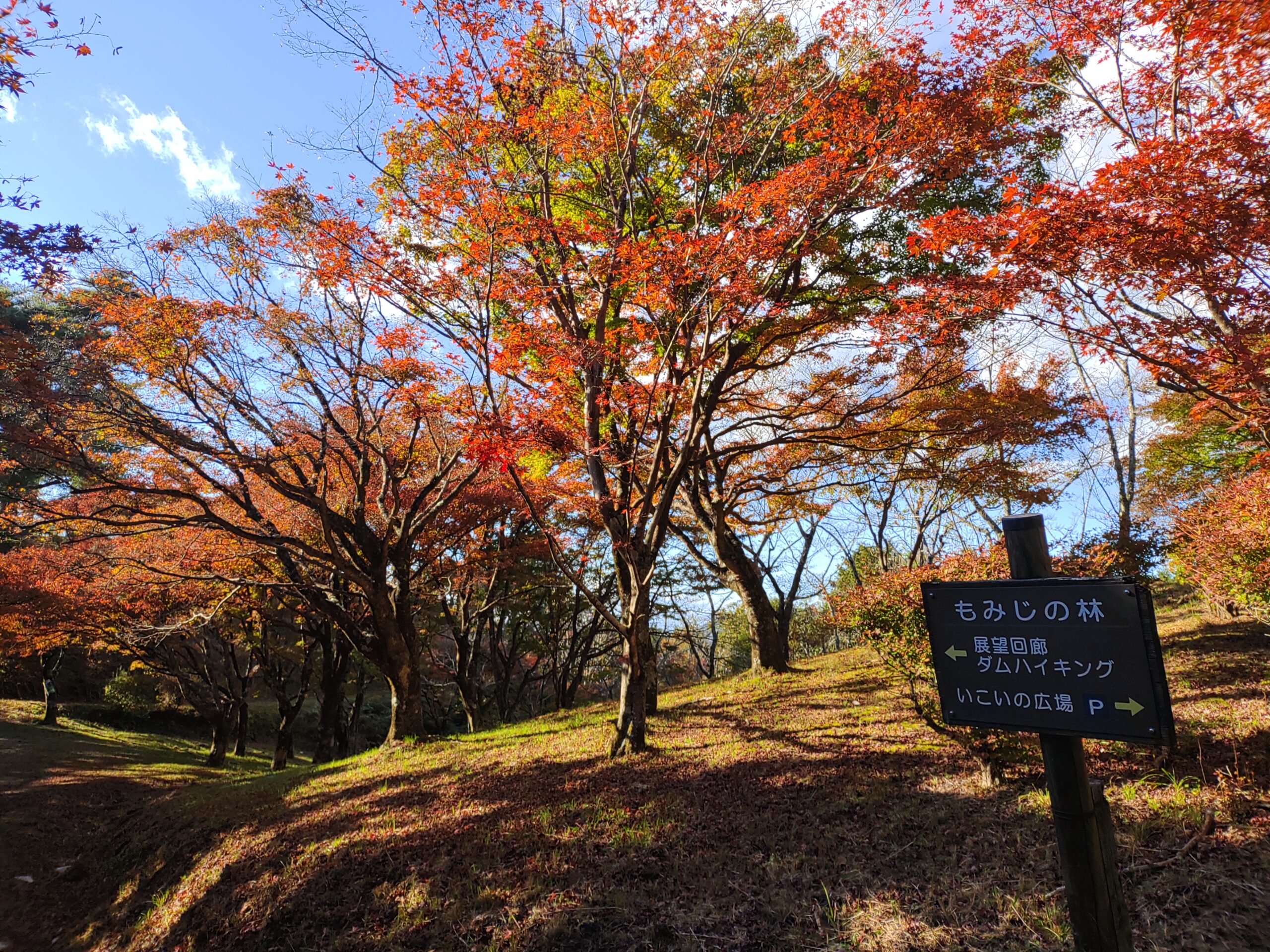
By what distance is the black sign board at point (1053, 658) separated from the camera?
231cm

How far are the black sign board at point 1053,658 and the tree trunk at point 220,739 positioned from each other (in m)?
18.7

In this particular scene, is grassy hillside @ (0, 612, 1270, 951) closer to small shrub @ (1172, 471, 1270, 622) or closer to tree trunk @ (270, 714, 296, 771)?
small shrub @ (1172, 471, 1270, 622)

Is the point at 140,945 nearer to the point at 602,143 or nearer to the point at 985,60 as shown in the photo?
A: the point at 602,143

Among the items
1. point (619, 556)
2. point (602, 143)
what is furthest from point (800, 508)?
point (602, 143)

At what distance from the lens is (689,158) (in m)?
8.52

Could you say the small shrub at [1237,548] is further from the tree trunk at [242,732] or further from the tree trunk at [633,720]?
the tree trunk at [242,732]

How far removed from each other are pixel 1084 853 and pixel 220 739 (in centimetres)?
1912

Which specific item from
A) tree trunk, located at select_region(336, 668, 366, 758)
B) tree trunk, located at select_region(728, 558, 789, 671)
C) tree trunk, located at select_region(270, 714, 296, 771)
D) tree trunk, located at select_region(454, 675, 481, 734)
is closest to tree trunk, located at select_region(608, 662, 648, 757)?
tree trunk, located at select_region(728, 558, 789, 671)

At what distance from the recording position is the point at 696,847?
4.79m

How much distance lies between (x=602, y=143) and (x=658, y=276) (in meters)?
2.08

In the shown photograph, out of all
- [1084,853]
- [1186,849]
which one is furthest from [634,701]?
[1084,853]

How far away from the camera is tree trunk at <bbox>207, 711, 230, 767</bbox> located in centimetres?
1563

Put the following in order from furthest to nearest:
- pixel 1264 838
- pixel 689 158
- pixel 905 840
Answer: pixel 689 158 → pixel 905 840 → pixel 1264 838

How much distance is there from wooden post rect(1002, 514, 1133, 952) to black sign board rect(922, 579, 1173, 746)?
16 cm
